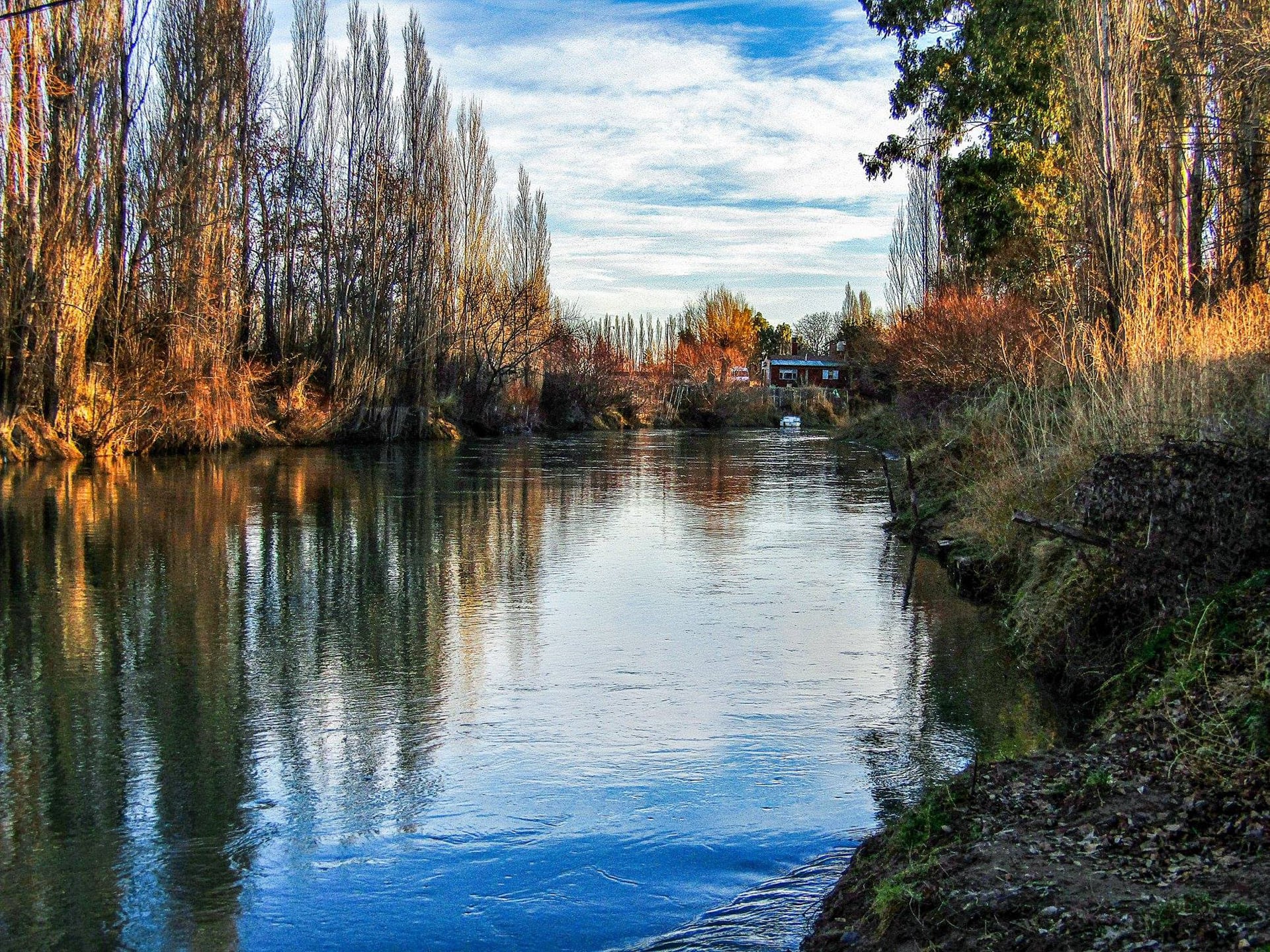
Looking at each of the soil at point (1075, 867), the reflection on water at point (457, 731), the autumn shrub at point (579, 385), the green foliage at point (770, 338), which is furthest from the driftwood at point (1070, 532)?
the green foliage at point (770, 338)

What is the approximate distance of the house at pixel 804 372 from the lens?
101 meters

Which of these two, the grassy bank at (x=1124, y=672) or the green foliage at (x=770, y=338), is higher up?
the green foliage at (x=770, y=338)

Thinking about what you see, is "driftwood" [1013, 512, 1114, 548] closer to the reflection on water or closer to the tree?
the reflection on water

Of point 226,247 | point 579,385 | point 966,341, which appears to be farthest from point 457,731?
point 579,385

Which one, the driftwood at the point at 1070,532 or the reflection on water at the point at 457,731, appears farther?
the driftwood at the point at 1070,532

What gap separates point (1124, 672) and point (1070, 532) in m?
1.14

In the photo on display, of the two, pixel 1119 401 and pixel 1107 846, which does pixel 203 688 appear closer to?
pixel 1107 846

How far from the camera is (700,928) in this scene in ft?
14.2

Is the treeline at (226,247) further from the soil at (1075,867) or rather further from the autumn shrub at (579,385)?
the soil at (1075,867)

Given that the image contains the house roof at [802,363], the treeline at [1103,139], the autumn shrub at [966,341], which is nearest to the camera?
the treeline at [1103,139]

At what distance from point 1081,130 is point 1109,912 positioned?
12.5 metres

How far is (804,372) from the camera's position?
102312mm

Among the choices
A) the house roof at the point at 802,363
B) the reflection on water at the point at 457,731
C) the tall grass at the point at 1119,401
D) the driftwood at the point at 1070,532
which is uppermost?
the house roof at the point at 802,363

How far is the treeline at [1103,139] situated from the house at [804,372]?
73920 mm
